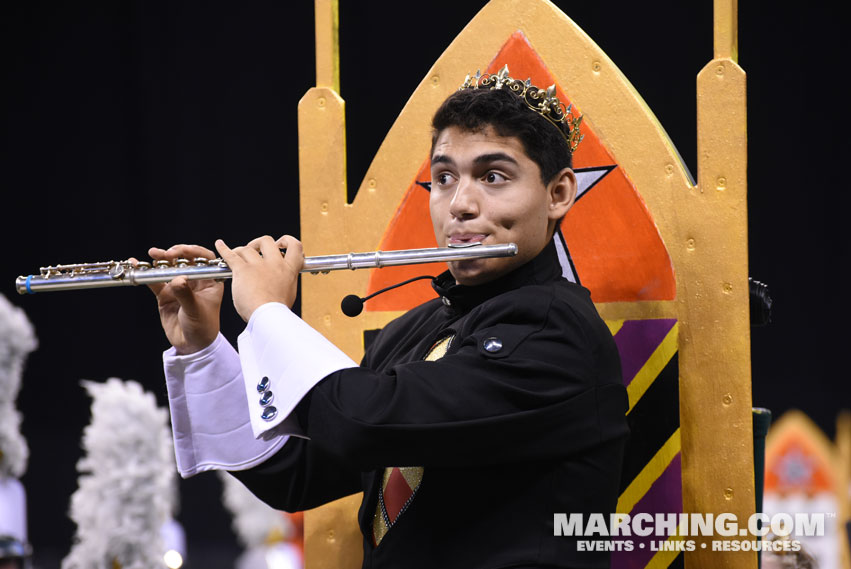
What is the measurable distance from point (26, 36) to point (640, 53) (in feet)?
7.51

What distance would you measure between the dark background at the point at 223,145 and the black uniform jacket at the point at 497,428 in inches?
72.2

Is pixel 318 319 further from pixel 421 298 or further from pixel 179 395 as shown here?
pixel 179 395

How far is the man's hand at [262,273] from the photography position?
5.09 ft

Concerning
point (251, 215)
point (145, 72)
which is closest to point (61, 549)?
Answer: point (251, 215)

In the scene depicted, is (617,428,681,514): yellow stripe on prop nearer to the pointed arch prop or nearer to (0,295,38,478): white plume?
the pointed arch prop

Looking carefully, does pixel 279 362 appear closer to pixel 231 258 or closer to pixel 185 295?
pixel 231 258

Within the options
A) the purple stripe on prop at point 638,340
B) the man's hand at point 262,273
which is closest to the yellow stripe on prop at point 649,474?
the purple stripe on prop at point 638,340

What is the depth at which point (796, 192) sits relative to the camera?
3.33m

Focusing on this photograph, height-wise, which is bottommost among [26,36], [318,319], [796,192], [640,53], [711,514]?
[711,514]

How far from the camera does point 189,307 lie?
181cm

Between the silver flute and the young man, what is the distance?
0.11 feet

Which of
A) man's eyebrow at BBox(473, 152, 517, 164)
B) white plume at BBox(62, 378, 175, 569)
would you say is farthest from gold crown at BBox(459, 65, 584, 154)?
white plume at BBox(62, 378, 175, 569)

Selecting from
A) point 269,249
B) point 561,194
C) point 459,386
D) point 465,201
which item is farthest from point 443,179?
point 459,386

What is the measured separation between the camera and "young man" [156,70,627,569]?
1427mm
